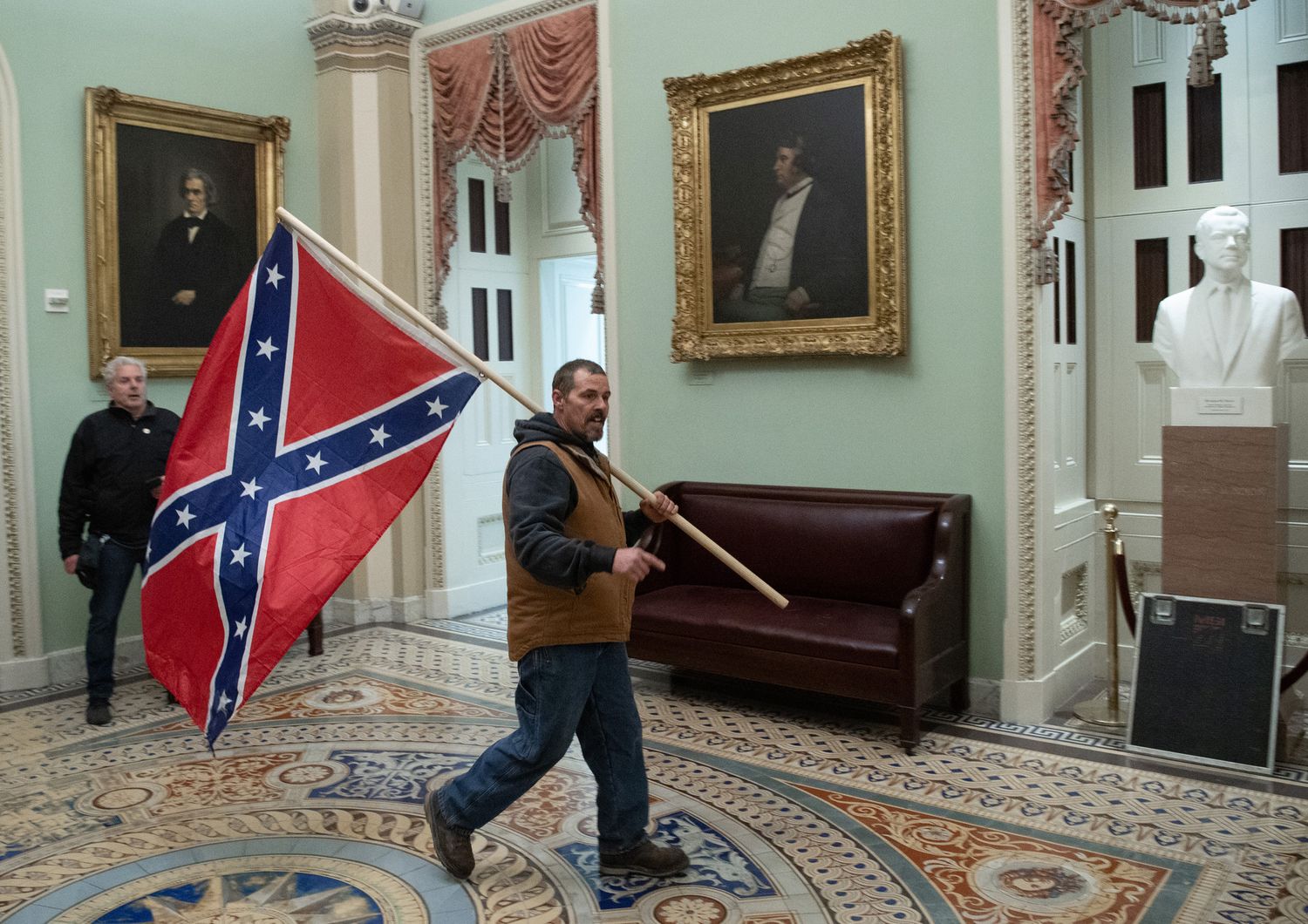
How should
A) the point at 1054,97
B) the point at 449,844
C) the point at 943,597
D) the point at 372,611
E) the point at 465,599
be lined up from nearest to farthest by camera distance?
the point at 449,844 → the point at 1054,97 → the point at 943,597 → the point at 372,611 → the point at 465,599

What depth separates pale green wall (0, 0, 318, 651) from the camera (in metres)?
6.14

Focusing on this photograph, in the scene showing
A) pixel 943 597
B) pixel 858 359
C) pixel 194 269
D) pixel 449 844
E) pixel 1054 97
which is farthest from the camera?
pixel 194 269

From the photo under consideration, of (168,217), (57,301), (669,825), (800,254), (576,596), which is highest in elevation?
(168,217)

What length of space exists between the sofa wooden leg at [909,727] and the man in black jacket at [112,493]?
3741mm

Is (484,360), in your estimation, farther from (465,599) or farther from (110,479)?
(110,479)

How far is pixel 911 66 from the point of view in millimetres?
5461

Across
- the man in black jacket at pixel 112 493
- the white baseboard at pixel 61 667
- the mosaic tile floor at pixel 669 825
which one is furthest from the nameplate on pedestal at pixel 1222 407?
the white baseboard at pixel 61 667

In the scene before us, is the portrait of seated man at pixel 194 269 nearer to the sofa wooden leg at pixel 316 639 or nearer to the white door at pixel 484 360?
the white door at pixel 484 360

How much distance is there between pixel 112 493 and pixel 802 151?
383cm

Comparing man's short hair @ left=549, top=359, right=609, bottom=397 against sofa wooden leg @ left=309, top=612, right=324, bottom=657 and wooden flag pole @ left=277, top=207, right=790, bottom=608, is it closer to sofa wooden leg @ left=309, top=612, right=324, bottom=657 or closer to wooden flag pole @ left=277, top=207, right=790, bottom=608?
wooden flag pole @ left=277, top=207, right=790, bottom=608

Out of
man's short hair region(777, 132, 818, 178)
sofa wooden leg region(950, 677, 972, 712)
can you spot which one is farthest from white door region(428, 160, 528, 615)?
sofa wooden leg region(950, 677, 972, 712)

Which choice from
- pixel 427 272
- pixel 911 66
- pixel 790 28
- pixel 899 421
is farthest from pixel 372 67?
pixel 899 421

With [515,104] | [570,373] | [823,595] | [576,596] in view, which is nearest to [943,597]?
[823,595]

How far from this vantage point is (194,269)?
6.83 meters
